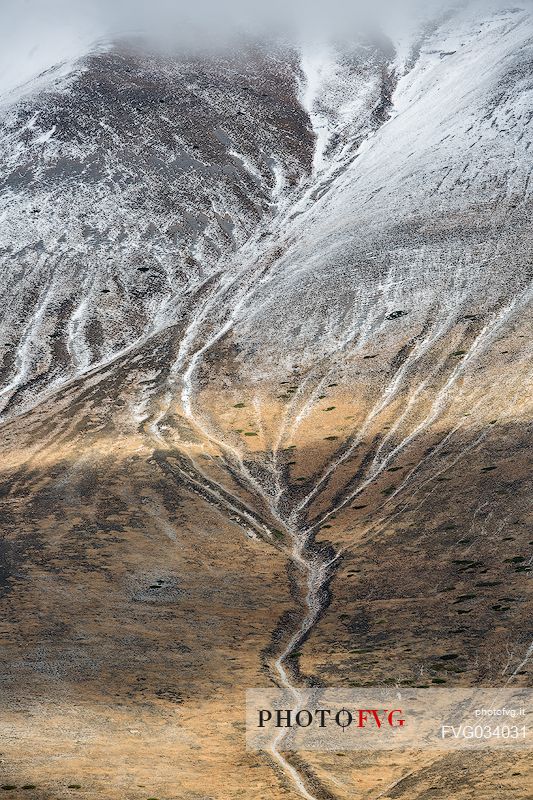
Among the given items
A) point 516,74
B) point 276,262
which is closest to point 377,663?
point 276,262

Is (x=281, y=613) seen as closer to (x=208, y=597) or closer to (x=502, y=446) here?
(x=208, y=597)

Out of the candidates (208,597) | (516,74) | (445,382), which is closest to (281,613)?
(208,597)

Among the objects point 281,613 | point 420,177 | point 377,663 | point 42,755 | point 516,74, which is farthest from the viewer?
point 516,74

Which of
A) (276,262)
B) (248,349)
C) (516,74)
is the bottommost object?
(248,349)

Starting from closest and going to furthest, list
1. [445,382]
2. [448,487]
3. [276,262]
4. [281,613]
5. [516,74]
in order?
1. [281,613]
2. [448,487]
3. [445,382]
4. [276,262]
5. [516,74]

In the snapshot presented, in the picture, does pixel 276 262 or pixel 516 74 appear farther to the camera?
pixel 516 74

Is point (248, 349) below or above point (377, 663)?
above

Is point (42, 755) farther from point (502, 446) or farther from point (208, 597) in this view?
point (502, 446)
